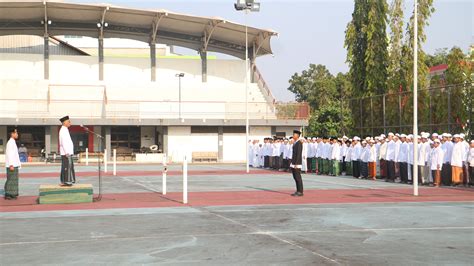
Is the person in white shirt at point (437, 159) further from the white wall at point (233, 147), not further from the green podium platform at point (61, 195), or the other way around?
the white wall at point (233, 147)

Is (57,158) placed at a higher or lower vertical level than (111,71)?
lower

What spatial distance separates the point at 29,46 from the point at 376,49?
38655mm

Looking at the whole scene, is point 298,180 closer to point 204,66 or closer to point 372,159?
point 372,159

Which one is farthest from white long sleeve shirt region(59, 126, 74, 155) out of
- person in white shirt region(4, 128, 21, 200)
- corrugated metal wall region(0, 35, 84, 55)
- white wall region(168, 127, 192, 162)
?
corrugated metal wall region(0, 35, 84, 55)

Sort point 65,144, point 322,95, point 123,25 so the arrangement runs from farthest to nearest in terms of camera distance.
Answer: point 322,95 → point 123,25 → point 65,144

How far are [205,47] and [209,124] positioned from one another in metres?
9.01

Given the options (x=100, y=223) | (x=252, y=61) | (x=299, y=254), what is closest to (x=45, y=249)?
(x=100, y=223)

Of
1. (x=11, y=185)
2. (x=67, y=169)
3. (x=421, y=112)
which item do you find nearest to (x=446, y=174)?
(x=421, y=112)

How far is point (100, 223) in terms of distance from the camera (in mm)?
12133

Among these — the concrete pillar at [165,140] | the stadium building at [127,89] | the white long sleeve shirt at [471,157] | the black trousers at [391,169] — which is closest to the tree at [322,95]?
the stadium building at [127,89]

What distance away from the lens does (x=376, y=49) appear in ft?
119

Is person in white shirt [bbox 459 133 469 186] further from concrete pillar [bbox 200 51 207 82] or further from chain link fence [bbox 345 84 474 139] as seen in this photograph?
concrete pillar [bbox 200 51 207 82]

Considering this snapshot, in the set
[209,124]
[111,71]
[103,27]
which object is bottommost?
[209,124]

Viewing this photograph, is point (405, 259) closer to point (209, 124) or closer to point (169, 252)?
point (169, 252)
